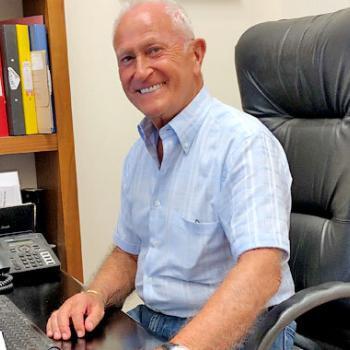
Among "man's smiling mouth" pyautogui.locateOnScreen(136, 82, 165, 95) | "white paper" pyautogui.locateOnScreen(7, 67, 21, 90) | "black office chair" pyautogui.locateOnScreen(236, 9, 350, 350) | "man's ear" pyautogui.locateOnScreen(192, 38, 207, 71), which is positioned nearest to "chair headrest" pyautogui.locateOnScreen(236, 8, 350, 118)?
"black office chair" pyautogui.locateOnScreen(236, 9, 350, 350)

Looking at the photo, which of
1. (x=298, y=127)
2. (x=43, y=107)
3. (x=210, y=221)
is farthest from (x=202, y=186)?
(x=43, y=107)

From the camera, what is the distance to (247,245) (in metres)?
1.10

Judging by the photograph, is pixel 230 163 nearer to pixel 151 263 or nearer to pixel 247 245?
pixel 247 245

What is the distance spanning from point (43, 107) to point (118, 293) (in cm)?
63

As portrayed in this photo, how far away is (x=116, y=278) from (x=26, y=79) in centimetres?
65

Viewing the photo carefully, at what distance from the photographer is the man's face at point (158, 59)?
1.27 m

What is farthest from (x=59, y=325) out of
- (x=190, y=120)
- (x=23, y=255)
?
(x=190, y=120)

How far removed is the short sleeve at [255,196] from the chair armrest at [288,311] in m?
0.09

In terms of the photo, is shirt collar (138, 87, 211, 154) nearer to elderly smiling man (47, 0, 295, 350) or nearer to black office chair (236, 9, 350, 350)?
elderly smiling man (47, 0, 295, 350)

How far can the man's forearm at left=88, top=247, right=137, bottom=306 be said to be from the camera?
1.35 metres

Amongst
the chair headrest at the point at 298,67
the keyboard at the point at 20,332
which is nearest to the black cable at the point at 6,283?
the keyboard at the point at 20,332

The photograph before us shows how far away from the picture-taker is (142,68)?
130cm

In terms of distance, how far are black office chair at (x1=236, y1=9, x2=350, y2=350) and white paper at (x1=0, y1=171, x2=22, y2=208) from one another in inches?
29.8

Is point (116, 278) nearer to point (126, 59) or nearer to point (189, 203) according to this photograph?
point (189, 203)
